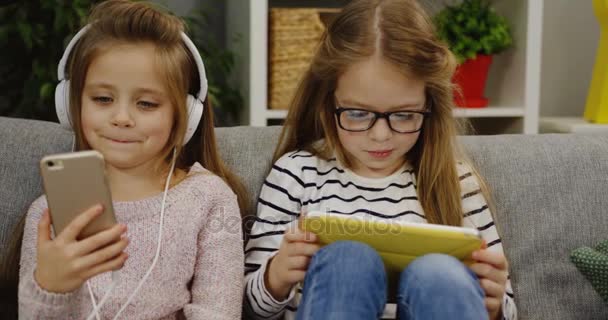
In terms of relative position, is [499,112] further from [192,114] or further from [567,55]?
[192,114]

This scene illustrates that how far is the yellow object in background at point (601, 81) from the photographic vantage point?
6.41ft

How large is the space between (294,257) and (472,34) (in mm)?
1106

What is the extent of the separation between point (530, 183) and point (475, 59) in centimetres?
→ 70

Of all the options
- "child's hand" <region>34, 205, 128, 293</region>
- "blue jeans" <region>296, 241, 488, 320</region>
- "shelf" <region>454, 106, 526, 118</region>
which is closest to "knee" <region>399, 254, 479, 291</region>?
"blue jeans" <region>296, 241, 488, 320</region>

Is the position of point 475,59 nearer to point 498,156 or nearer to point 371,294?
point 498,156

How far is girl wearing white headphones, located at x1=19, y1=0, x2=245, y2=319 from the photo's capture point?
1164 millimetres

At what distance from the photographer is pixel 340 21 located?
132 centimetres

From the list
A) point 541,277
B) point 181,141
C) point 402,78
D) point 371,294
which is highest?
point 402,78

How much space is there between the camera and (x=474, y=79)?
6.84ft

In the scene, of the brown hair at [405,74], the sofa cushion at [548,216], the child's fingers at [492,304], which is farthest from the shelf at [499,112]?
the child's fingers at [492,304]

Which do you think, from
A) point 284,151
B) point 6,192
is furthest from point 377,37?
point 6,192

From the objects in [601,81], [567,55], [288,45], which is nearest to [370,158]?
[288,45]

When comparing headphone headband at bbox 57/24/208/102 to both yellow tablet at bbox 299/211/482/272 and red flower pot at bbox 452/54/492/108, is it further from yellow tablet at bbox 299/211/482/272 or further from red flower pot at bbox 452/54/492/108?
red flower pot at bbox 452/54/492/108

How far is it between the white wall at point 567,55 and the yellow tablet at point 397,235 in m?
1.35
